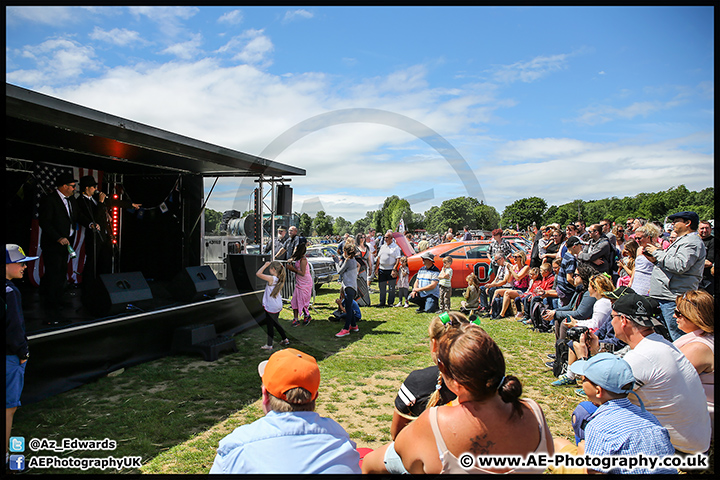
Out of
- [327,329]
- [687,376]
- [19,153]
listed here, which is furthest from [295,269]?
[687,376]

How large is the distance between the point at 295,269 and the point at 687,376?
18.9 feet

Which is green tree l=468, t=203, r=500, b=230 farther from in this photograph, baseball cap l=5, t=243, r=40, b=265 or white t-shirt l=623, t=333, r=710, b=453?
baseball cap l=5, t=243, r=40, b=265

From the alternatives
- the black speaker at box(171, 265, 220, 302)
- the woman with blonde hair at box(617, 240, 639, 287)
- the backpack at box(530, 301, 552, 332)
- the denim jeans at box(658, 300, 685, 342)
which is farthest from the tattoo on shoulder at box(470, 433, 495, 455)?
the backpack at box(530, 301, 552, 332)

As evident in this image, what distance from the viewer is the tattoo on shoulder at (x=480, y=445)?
5.39 feet

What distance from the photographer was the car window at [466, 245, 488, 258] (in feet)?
35.0

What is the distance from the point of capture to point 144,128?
5.09 m

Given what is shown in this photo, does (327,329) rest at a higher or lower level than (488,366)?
lower

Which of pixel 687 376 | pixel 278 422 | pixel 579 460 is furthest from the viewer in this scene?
pixel 687 376

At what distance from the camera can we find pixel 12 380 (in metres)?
2.81

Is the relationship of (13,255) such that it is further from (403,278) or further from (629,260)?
(403,278)

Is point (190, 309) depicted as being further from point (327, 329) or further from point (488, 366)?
point (488, 366)

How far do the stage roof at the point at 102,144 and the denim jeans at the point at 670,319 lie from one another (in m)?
6.51

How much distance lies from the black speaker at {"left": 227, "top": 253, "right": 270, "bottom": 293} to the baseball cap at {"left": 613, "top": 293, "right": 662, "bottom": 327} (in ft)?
22.9

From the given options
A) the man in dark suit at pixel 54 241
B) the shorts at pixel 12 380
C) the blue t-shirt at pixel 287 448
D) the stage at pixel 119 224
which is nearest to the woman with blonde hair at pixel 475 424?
the blue t-shirt at pixel 287 448
